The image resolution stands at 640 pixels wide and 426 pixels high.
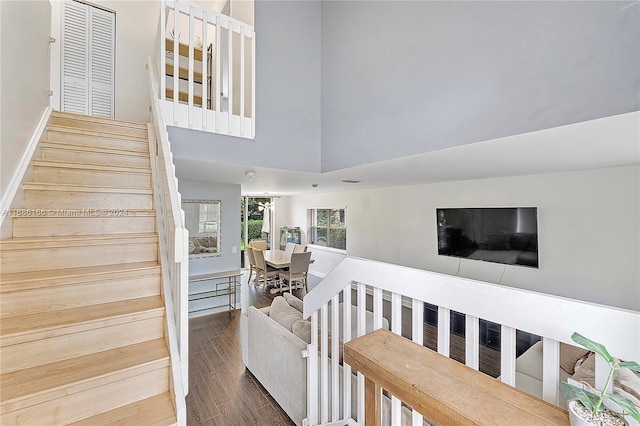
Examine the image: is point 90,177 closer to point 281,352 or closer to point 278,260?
point 281,352

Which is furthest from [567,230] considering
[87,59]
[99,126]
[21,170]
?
[87,59]

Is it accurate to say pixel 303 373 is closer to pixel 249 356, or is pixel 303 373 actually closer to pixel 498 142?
pixel 249 356

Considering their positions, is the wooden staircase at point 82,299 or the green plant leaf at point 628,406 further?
the wooden staircase at point 82,299

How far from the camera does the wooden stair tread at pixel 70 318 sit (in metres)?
1.28

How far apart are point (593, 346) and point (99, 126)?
3.65 m

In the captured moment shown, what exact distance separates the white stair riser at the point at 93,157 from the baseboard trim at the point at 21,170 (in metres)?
0.12

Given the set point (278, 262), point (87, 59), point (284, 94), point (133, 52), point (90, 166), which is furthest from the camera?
point (278, 262)

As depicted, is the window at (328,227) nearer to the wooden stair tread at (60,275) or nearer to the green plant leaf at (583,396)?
the wooden stair tread at (60,275)

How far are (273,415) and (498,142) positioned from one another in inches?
108

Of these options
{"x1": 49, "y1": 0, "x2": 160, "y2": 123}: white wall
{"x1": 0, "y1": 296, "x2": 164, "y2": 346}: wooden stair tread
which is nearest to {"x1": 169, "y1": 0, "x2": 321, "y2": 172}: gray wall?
{"x1": 0, "y1": 296, "x2": 164, "y2": 346}: wooden stair tread

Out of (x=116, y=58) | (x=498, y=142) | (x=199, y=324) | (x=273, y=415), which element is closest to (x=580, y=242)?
(x=498, y=142)

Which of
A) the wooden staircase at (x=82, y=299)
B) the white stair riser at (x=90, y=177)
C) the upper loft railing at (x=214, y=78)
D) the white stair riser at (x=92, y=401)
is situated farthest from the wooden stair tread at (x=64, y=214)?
the white stair riser at (x=92, y=401)

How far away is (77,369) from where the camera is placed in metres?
1.30

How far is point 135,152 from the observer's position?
2.48 meters
